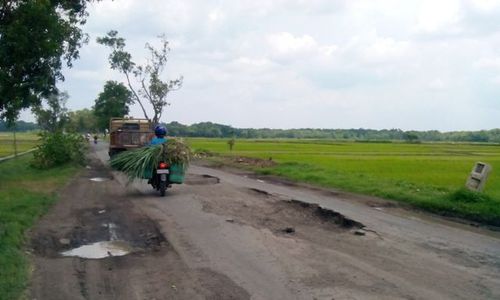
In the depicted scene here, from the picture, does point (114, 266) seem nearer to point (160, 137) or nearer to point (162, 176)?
point (162, 176)

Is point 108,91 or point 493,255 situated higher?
Result: point 108,91

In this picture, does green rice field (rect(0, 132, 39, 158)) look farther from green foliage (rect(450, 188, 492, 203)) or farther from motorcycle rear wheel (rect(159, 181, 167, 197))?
green foliage (rect(450, 188, 492, 203))

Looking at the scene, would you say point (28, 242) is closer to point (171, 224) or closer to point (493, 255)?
point (171, 224)

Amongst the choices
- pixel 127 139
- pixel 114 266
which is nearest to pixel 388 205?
pixel 114 266

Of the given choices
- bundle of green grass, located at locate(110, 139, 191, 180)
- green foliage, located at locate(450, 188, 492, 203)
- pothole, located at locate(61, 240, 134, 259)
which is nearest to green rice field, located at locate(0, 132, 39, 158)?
bundle of green grass, located at locate(110, 139, 191, 180)

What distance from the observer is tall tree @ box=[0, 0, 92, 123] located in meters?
16.8

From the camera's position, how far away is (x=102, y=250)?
27.2 ft

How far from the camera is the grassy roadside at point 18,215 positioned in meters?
6.37

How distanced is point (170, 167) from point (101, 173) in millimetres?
10051

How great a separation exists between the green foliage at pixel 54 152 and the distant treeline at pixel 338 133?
255ft

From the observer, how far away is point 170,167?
48.5 feet

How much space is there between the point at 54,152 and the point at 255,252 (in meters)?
21.7

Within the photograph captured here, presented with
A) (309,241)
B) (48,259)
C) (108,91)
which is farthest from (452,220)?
(108,91)

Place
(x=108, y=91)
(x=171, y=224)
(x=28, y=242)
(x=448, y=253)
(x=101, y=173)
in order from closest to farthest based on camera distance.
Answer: (x=448, y=253), (x=28, y=242), (x=171, y=224), (x=101, y=173), (x=108, y=91)
